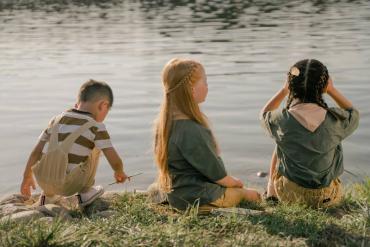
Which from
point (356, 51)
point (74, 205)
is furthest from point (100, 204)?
point (356, 51)

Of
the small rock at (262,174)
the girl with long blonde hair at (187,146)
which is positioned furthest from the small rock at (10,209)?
the small rock at (262,174)

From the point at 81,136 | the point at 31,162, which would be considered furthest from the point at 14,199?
the point at 81,136

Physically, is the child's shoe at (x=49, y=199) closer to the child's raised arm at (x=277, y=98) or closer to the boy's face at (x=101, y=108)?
the boy's face at (x=101, y=108)

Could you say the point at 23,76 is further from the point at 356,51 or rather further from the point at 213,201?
the point at 213,201

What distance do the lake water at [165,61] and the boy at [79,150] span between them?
1.91 m

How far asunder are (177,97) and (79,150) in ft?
3.52

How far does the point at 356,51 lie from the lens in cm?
1636

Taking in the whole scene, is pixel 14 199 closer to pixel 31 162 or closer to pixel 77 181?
pixel 31 162

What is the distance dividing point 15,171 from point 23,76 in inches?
282

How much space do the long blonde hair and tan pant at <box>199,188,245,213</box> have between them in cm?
50

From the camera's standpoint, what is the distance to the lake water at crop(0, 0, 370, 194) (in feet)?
29.1

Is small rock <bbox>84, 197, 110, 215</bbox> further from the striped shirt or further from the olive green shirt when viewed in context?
the olive green shirt

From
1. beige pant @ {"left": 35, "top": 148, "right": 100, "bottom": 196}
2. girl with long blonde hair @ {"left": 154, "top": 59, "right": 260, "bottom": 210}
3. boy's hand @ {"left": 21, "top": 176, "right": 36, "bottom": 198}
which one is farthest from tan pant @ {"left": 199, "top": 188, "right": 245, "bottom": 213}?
boy's hand @ {"left": 21, "top": 176, "right": 36, "bottom": 198}

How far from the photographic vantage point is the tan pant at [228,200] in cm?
550
